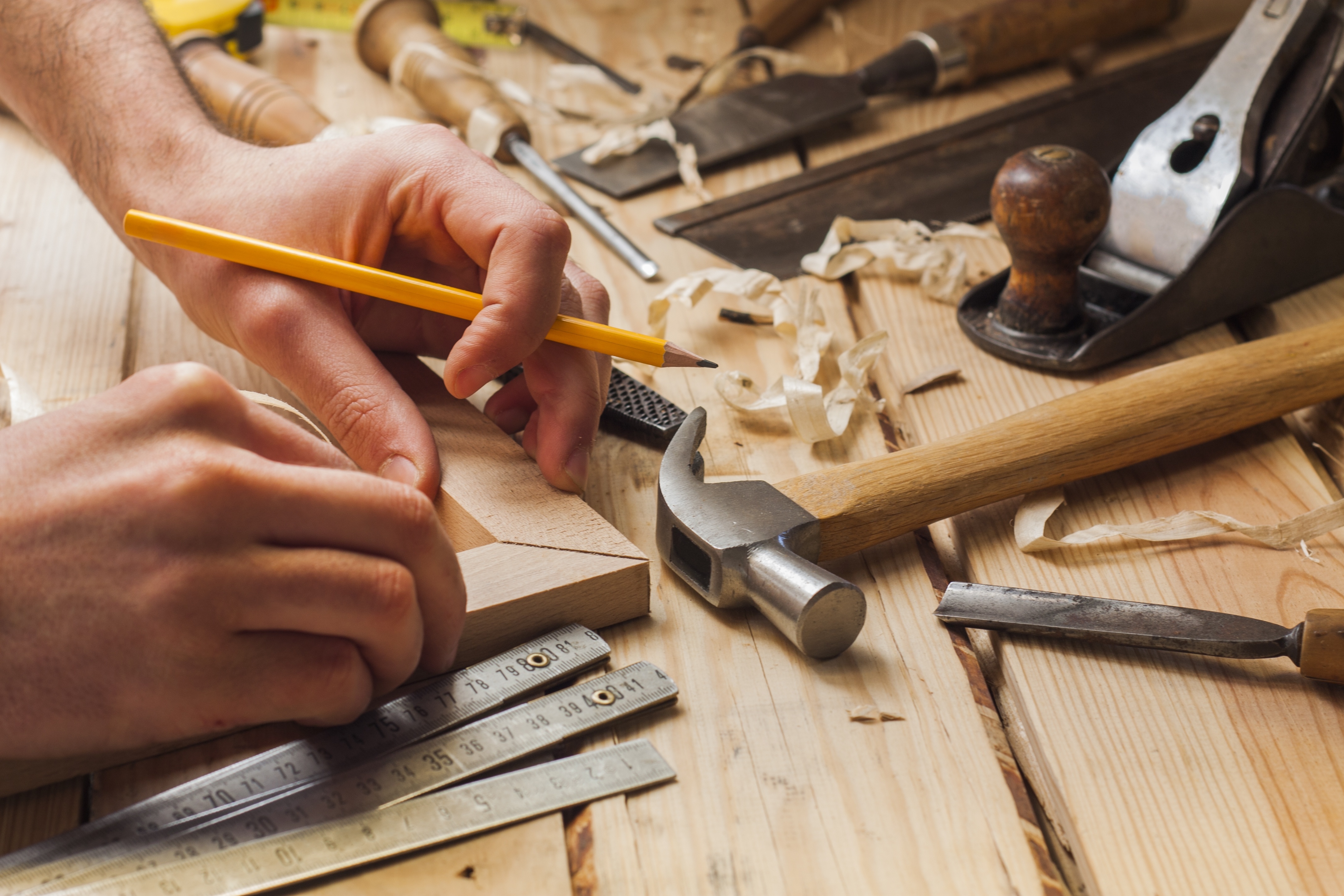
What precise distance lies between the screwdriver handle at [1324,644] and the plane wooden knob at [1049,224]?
0.57 m

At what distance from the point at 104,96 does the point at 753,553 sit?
99cm

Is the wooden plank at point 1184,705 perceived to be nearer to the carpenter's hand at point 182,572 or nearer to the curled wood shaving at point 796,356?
the curled wood shaving at point 796,356

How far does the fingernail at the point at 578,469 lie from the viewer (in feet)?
3.38

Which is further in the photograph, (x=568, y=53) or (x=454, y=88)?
(x=568, y=53)

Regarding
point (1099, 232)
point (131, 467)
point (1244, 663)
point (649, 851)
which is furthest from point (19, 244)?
point (1244, 663)

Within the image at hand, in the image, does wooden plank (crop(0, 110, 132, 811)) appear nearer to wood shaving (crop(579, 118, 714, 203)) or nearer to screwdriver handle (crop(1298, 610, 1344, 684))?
wood shaving (crop(579, 118, 714, 203))

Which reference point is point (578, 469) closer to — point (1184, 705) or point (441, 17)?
point (1184, 705)

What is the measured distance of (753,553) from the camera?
2.98 ft

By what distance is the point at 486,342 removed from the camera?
38.5 inches

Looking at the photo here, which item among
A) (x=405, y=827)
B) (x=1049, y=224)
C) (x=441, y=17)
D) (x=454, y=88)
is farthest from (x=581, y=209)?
(x=405, y=827)

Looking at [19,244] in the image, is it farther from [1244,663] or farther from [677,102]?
[1244,663]

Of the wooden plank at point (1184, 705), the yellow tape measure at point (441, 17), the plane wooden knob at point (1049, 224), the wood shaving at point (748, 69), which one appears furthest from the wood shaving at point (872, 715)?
the yellow tape measure at point (441, 17)

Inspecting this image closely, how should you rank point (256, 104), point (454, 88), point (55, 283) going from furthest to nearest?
point (454, 88) < point (256, 104) < point (55, 283)

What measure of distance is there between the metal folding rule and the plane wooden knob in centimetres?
76
